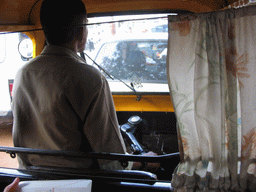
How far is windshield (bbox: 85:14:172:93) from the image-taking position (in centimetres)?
244

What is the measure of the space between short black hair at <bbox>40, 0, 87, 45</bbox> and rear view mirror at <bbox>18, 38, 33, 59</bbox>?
47.9 inches

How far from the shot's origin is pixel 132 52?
98.5 inches

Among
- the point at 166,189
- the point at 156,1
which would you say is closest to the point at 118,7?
the point at 156,1

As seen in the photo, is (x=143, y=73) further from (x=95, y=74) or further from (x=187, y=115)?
(x=187, y=115)

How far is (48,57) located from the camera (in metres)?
1.29

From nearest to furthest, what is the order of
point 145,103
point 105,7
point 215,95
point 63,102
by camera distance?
point 215,95 → point 63,102 → point 105,7 → point 145,103

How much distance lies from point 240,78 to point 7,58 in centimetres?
390

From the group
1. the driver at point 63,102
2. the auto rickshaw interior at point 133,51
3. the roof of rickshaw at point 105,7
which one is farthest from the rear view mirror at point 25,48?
the driver at point 63,102

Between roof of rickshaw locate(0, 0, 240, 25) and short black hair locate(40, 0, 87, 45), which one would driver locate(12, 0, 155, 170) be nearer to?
short black hair locate(40, 0, 87, 45)

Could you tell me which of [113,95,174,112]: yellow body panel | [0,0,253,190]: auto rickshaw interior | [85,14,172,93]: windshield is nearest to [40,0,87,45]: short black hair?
[0,0,253,190]: auto rickshaw interior

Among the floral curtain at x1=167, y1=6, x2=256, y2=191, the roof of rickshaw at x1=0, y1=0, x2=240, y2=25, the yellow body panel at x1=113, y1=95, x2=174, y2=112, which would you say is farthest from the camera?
Result: the yellow body panel at x1=113, y1=95, x2=174, y2=112

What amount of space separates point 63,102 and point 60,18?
0.50 meters

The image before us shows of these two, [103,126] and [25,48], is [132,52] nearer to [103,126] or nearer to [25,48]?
[25,48]

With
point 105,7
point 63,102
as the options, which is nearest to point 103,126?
point 63,102
